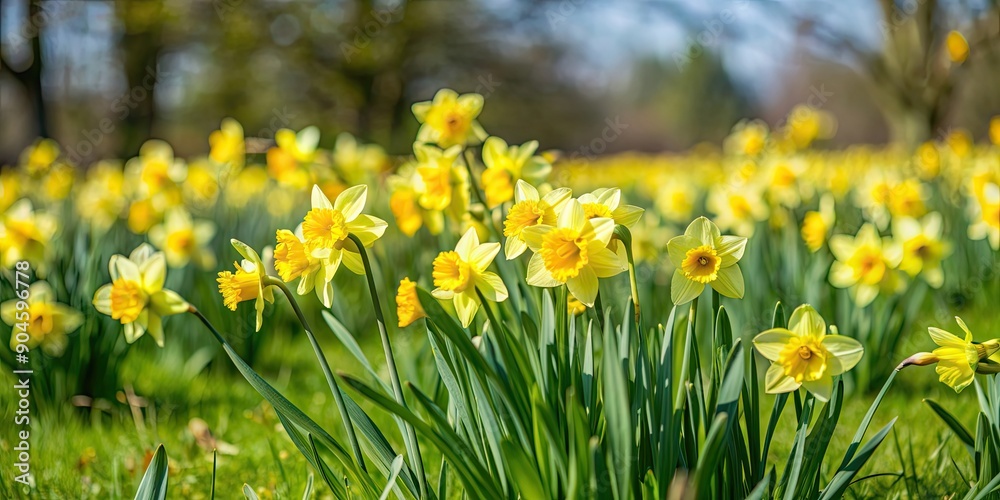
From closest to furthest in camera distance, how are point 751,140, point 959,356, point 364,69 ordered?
point 959,356 < point 751,140 < point 364,69

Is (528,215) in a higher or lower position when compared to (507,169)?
higher

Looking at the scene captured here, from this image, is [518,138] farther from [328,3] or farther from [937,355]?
[937,355]

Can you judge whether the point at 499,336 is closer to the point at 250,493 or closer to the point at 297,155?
the point at 250,493

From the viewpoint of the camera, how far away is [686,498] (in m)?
0.89

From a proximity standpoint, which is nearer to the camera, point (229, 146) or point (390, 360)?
point (390, 360)

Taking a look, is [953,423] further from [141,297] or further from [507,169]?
[141,297]

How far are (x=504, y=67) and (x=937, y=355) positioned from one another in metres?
17.5

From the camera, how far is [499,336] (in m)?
1.17

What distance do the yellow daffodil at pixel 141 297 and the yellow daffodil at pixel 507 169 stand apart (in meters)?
0.69

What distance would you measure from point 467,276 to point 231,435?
1503 mm

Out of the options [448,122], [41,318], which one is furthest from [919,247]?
[41,318]

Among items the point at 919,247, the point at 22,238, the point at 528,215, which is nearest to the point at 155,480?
the point at 528,215

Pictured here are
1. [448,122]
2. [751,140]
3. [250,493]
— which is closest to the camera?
[250,493]

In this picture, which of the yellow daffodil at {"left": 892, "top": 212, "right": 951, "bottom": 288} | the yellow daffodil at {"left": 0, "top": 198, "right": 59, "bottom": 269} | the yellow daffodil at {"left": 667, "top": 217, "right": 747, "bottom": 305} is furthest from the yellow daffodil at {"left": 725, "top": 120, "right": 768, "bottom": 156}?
the yellow daffodil at {"left": 0, "top": 198, "right": 59, "bottom": 269}
